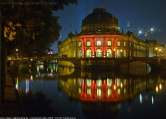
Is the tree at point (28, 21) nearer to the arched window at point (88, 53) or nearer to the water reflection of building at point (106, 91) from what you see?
the water reflection of building at point (106, 91)

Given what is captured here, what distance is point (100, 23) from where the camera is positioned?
92750mm

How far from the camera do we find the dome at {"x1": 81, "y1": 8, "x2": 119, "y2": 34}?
302 feet

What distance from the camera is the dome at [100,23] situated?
302 feet

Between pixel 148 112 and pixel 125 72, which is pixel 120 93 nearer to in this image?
pixel 148 112

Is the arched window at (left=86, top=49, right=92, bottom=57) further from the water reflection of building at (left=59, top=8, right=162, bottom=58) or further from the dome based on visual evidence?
the dome

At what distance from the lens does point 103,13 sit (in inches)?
3725

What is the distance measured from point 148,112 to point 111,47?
62.6 meters

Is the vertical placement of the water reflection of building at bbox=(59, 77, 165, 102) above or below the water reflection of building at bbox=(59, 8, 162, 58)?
below

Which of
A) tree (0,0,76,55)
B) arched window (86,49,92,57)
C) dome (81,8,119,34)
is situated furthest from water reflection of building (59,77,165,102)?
dome (81,8,119,34)

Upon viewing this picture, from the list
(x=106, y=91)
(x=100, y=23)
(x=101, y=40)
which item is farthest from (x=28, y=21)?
(x=100, y=23)

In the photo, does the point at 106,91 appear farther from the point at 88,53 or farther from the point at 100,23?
the point at 100,23

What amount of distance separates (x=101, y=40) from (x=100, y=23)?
14.8 feet

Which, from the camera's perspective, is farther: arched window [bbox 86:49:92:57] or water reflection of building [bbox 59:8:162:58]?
arched window [bbox 86:49:92:57]

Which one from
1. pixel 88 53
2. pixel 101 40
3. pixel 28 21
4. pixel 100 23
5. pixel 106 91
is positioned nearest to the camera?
pixel 28 21
